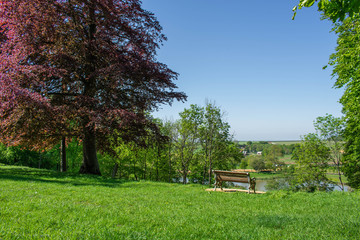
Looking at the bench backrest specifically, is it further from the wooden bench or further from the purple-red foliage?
the purple-red foliage

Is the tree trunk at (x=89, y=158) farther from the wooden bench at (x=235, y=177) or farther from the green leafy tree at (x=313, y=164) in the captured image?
the green leafy tree at (x=313, y=164)

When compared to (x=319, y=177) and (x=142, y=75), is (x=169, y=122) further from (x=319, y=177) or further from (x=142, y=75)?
(x=319, y=177)

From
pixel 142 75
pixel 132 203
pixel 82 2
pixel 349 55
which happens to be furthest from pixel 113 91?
pixel 349 55

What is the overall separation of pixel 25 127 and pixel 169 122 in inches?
863

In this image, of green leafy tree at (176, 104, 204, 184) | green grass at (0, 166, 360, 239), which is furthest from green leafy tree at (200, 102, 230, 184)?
green grass at (0, 166, 360, 239)

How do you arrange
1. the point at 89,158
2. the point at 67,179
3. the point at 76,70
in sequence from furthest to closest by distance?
the point at 89,158, the point at 76,70, the point at 67,179

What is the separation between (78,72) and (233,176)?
1036cm

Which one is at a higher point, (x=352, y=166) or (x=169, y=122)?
(x=169, y=122)

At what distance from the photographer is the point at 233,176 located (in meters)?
10.3

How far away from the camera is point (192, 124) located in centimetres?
2842

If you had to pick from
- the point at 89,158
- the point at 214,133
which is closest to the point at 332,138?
the point at 214,133

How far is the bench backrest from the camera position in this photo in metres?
9.99

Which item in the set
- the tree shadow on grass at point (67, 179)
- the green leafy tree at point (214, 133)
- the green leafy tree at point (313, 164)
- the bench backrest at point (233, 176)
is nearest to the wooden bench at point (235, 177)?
the bench backrest at point (233, 176)

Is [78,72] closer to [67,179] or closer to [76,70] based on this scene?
[76,70]
